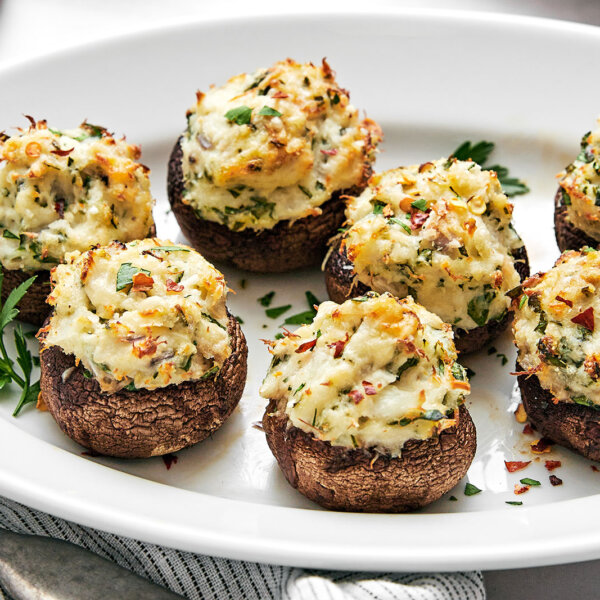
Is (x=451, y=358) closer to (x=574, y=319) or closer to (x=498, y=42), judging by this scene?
(x=574, y=319)

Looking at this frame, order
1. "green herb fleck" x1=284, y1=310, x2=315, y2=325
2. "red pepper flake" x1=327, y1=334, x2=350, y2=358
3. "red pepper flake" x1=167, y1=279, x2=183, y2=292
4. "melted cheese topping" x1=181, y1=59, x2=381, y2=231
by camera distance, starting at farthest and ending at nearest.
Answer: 1. "green herb fleck" x1=284, y1=310, x2=315, y2=325
2. "melted cheese topping" x1=181, y1=59, x2=381, y2=231
3. "red pepper flake" x1=167, y1=279, x2=183, y2=292
4. "red pepper flake" x1=327, y1=334, x2=350, y2=358

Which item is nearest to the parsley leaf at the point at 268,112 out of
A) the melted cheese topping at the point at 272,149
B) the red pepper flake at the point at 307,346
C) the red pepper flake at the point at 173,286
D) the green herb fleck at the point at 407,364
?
the melted cheese topping at the point at 272,149

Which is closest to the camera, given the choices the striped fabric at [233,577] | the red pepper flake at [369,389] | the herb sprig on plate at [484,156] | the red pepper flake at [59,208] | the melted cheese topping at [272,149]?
the striped fabric at [233,577]

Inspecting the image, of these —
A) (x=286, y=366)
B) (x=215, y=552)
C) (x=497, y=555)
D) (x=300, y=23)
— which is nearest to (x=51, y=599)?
(x=215, y=552)

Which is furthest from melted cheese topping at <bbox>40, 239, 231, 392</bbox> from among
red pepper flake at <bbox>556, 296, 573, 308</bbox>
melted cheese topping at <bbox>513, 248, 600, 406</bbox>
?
red pepper flake at <bbox>556, 296, 573, 308</bbox>

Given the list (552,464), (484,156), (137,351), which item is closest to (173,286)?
(137,351)

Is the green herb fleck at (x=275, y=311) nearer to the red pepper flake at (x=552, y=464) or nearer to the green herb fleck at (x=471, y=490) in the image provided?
the green herb fleck at (x=471, y=490)

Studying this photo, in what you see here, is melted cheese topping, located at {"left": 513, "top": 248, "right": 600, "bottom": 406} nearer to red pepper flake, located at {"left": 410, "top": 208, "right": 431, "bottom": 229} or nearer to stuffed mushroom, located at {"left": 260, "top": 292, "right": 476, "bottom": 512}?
stuffed mushroom, located at {"left": 260, "top": 292, "right": 476, "bottom": 512}
